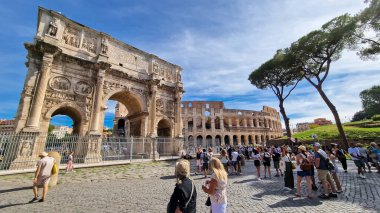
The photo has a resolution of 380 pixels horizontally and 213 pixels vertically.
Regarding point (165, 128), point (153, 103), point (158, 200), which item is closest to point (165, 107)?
point (153, 103)

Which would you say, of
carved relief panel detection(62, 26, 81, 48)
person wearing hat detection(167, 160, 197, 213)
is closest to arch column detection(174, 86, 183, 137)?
carved relief panel detection(62, 26, 81, 48)

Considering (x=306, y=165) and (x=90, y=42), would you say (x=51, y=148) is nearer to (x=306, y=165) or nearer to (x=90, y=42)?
(x=90, y=42)

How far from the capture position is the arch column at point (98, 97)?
12.1 m

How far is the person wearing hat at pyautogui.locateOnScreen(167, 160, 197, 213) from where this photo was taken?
79.1 inches

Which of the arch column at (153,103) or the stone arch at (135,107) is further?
the arch column at (153,103)

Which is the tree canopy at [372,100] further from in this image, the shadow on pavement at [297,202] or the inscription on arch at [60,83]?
the inscription on arch at [60,83]

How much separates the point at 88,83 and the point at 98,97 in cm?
137

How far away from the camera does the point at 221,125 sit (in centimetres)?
3862

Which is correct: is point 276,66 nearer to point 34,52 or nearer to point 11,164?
point 34,52

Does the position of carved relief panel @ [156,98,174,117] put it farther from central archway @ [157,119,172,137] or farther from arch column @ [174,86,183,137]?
central archway @ [157,119,172,137]

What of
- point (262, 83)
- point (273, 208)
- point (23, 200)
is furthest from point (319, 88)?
point (23, 200)

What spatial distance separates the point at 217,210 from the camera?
2404 mm

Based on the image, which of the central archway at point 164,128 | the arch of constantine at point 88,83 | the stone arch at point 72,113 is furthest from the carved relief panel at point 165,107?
the stone arch at point 72,113

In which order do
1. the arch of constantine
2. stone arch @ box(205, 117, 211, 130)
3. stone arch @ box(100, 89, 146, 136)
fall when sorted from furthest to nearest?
stone arch @ box(205, 117, 211, 130) < stone arch @ box(100, 89, 146, 136) < the arch of constantine
